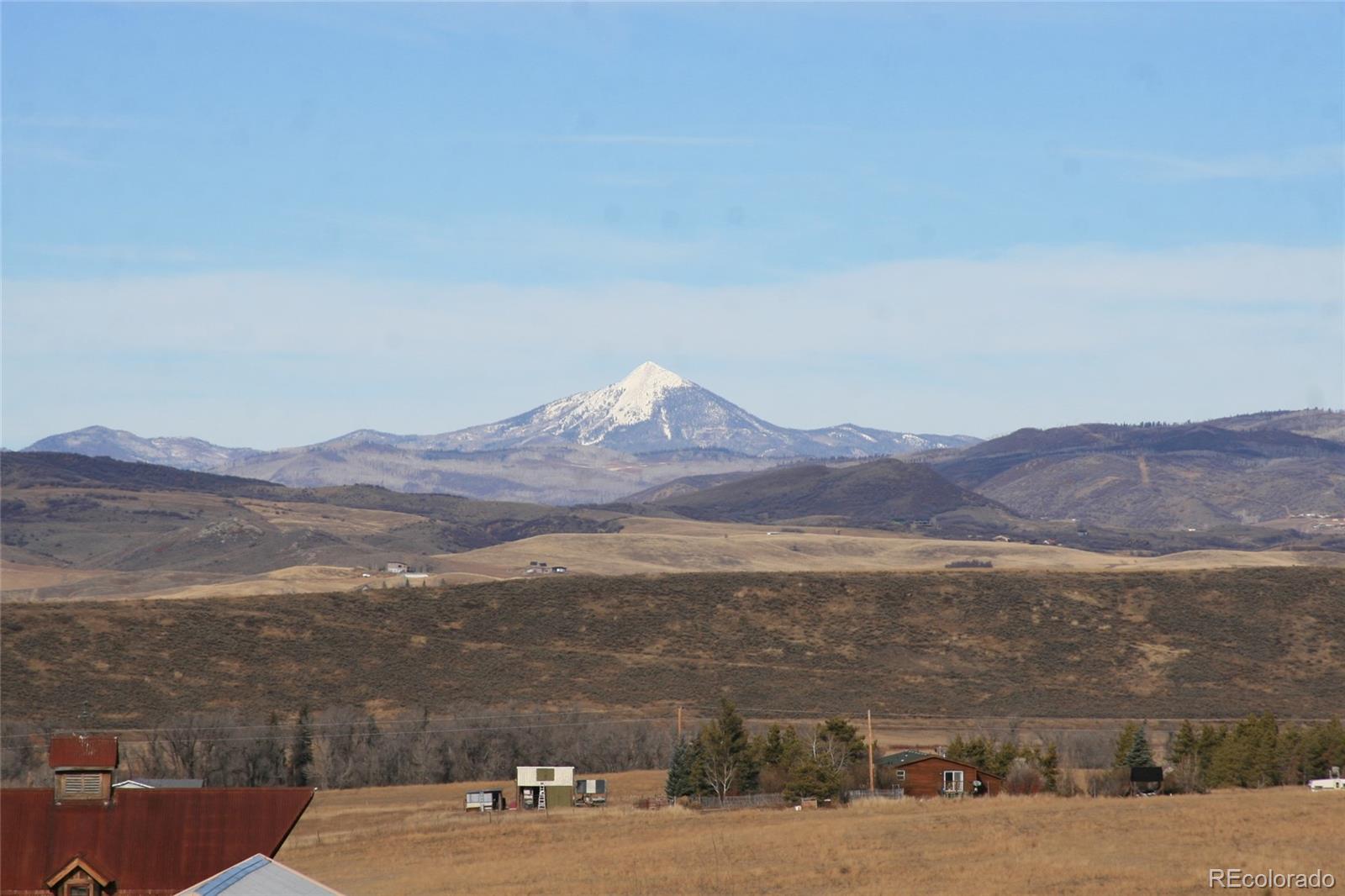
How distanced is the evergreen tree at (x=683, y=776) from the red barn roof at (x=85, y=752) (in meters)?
49.2

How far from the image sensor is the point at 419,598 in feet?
465

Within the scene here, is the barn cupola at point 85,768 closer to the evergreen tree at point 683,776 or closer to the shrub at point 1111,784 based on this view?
the evergreen tree at point 683,776

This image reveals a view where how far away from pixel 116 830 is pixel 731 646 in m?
103

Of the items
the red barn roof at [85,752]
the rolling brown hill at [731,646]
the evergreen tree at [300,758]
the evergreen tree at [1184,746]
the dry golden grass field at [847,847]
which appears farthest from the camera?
the rolling brown hill at [731,646]

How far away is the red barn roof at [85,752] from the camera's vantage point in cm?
2809

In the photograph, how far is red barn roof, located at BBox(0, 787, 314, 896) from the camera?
2789cm

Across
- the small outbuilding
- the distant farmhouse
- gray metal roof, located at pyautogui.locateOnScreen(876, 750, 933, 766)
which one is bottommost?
the small outbuilding

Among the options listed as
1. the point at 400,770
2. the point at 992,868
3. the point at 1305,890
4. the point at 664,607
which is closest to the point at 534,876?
the point at 992,868

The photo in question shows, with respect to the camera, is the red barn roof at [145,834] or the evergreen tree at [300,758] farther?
the evergreen tree at [300,758]

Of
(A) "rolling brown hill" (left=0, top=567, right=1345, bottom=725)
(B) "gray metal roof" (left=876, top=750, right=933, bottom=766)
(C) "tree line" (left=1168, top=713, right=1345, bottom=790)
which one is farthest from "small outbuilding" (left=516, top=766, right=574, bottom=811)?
(A) "rolling brown hill" (left=0, top=567, right=1345, bottom=725)

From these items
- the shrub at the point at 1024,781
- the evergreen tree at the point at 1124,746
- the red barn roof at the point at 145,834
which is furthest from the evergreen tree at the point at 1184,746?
A: the red barn roof at the point at 145,834

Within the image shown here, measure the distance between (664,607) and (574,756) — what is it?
45699 mm

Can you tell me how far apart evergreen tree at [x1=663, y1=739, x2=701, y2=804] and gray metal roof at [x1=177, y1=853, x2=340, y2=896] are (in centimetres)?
5158

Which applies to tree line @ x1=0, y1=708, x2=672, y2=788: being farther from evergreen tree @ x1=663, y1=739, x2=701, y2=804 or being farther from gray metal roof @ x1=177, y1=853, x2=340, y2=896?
gray metal roof @ x1=177, y1=853, x2=340, y2=896
